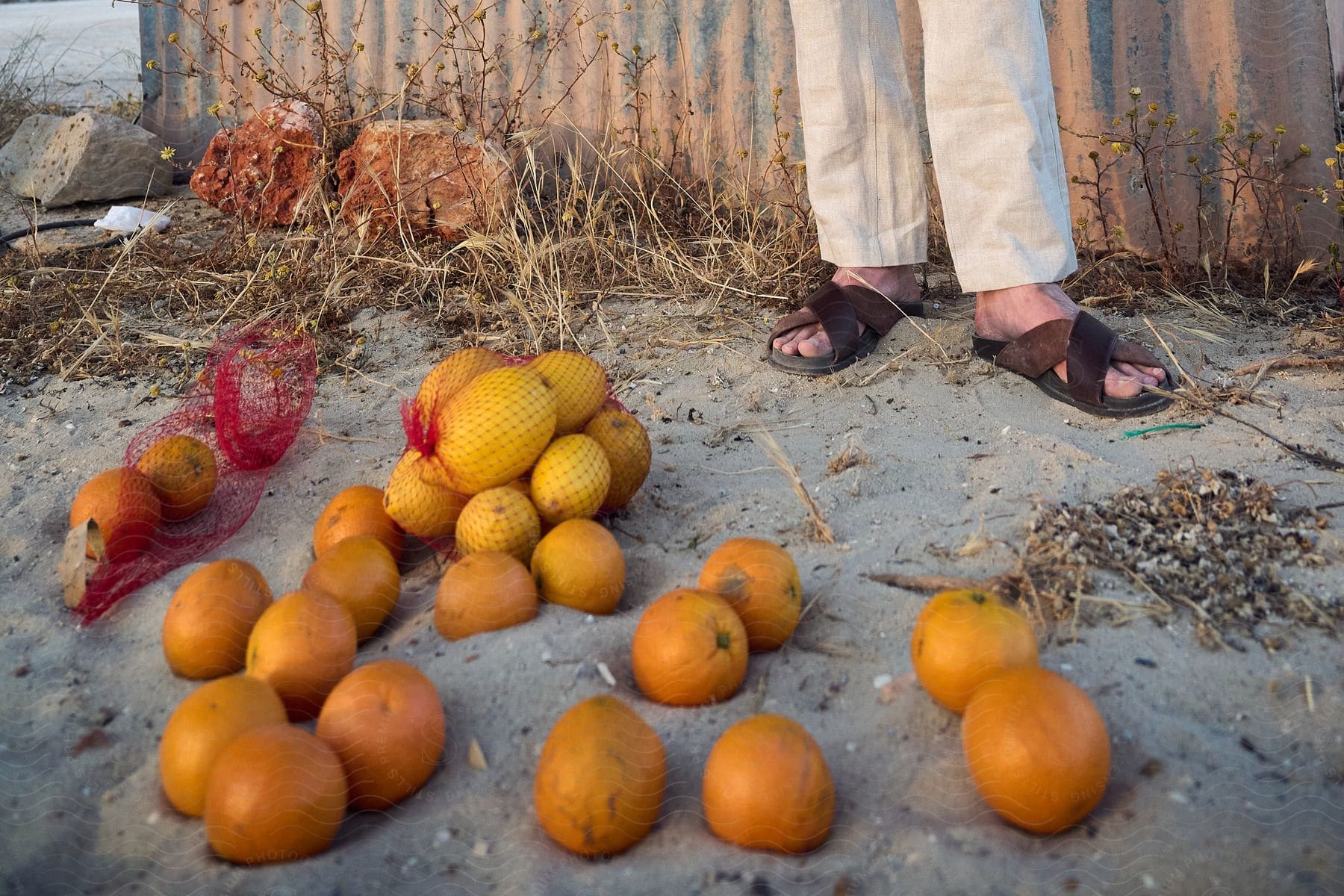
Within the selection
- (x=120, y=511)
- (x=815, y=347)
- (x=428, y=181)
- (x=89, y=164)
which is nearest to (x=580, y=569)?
(x=120, y=511)

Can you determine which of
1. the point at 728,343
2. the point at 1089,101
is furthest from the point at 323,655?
the point at 1089,101

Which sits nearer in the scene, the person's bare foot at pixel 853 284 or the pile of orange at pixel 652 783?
the pile of orange at pixel 652 783

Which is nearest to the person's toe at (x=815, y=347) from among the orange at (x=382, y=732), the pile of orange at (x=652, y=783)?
the pile of orange at (x=652, y=783)

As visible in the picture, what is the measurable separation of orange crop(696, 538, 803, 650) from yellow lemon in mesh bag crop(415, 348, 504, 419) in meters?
0.73

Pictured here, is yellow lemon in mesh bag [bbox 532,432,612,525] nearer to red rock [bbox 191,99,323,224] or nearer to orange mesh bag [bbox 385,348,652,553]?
orange mesh bag [bbox 385,348,652,553]

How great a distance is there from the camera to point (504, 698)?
1.73 m

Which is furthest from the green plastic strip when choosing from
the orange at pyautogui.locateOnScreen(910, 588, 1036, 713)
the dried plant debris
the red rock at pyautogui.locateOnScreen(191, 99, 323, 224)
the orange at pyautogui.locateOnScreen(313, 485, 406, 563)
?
the red rock at pyautogui.locateOnScreen(191, 99, 323, 224)

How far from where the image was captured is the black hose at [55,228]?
4.32m

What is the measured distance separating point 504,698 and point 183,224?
3670 mm

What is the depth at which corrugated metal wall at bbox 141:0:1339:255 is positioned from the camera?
3.64 meters

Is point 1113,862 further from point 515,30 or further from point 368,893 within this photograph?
point 515,30

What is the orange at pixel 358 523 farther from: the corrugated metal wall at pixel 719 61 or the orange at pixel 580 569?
the corrugated metal wall at pixel 719 61

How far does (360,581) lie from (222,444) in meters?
0.89

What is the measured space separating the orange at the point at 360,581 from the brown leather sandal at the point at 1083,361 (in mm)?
1835
